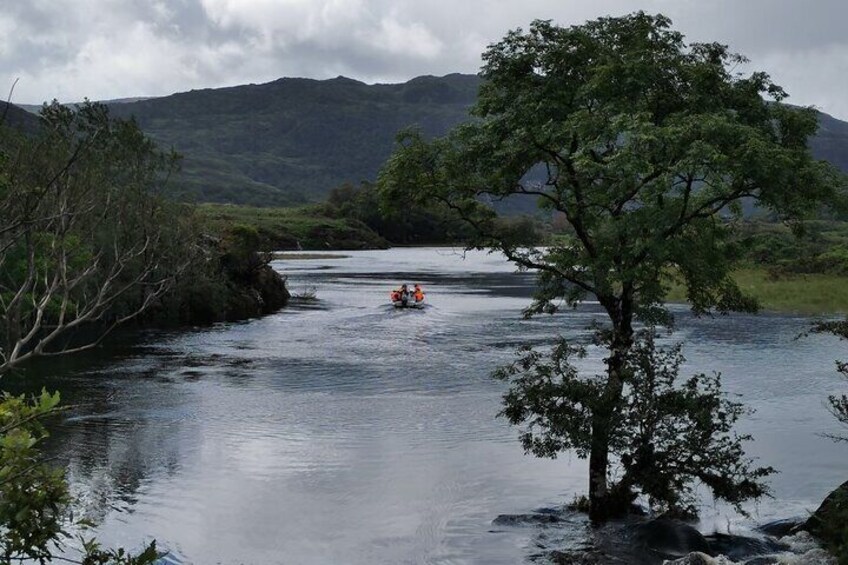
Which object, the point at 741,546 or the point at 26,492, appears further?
the point at 741,546

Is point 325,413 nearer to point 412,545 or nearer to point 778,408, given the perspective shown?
point 412,545

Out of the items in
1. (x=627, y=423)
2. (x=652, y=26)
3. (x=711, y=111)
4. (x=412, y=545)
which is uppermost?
(x=652, y=26)

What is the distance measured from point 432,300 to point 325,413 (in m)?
52.2

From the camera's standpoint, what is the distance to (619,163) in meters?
20.5

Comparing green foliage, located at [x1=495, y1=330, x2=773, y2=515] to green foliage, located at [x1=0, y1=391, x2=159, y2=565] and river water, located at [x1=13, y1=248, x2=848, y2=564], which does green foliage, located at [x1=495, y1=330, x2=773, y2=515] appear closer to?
river water, located at [x1=13, y1=248, x2=848, y2=564]

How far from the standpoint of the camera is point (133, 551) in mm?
22016

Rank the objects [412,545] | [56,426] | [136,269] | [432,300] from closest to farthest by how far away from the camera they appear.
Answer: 1. [412,545]
2. [56,426]
3. [136,269]
4. [432,300]

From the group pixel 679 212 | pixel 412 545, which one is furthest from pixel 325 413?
pixel 679 212

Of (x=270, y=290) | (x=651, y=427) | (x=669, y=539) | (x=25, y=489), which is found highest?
(x=25, y=489)

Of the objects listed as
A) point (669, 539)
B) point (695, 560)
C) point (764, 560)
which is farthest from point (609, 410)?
point (764, 560)

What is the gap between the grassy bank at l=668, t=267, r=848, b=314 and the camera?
7550 cm

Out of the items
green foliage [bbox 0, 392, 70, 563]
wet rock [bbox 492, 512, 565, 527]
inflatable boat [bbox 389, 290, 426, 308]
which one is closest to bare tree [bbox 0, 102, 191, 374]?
green foliage [bbox 0, 392, 70, 563]

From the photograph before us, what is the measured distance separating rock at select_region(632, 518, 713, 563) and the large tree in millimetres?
2038

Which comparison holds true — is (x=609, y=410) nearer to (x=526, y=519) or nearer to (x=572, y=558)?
(x=572, y=558)
